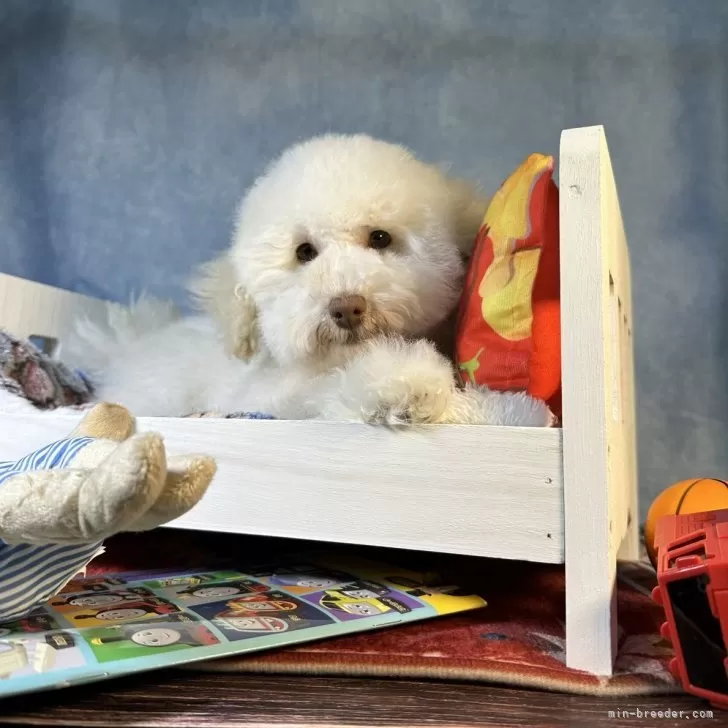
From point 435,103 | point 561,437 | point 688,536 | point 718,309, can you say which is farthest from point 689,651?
point 435,103

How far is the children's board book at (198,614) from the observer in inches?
26.6

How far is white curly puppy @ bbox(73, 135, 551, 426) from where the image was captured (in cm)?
88

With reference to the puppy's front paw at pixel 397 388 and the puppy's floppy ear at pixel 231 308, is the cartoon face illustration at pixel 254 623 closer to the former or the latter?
the puppy's front paw at pixel 397 388

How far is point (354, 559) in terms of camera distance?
1.16m

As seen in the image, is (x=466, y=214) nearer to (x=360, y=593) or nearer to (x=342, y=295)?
(x=342, y=295)

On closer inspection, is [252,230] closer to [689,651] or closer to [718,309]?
[689,651]

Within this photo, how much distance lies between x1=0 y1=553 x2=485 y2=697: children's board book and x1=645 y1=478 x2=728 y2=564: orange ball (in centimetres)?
35

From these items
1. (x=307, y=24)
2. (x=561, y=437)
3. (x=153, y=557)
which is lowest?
(x=153, y=557)

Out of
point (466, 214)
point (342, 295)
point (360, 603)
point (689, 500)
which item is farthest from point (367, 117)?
point (360, 603)

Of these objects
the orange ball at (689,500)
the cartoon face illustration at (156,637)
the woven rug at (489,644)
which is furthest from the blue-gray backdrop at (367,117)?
the cartoon face illustration at (156,637)

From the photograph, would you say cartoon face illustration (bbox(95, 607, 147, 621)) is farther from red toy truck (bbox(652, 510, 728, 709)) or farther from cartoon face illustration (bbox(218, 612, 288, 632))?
red toy truck (bbox(652, 510, 728, 709))

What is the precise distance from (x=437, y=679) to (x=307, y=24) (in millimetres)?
1721

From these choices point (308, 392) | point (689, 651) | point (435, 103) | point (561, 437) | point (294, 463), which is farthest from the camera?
point (435, 103)

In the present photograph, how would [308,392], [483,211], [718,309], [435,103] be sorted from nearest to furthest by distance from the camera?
[308,392], [483,211], [718,309], [435,103]
